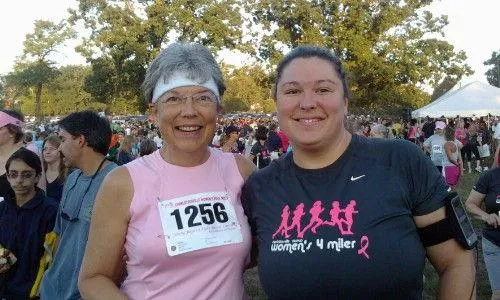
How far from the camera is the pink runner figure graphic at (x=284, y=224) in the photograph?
200 centimetres

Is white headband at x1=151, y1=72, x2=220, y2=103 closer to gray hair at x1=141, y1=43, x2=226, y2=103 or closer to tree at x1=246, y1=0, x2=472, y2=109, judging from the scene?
gray hair at x1=141, y1=43, x2=226, y2=103

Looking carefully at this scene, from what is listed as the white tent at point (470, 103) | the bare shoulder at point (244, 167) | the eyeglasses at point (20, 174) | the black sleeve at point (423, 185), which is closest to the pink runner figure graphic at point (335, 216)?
the black sleeve at point (423, 185)

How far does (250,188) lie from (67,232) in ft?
4.99

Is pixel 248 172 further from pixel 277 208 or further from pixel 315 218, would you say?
pixel 315 218

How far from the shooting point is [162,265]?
6.81 ft

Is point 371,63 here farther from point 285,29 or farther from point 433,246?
point 433,246

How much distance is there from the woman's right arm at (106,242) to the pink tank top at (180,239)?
35 millimetres

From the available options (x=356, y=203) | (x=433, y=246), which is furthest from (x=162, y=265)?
(x=433, y=246)

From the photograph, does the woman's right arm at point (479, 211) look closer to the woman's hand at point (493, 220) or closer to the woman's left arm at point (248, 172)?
the woman's hand at point (493, 220)

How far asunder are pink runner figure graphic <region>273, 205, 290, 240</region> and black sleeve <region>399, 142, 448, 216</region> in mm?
434

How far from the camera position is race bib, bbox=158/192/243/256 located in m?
2.09

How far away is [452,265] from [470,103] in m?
21.1

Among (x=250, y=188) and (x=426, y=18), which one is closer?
(x=250, y=188)

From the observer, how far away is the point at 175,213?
7.05ft
